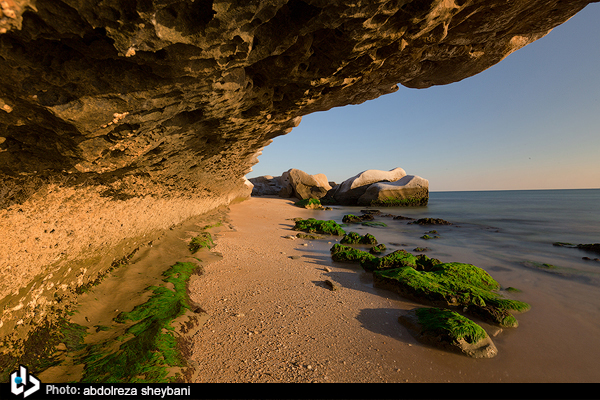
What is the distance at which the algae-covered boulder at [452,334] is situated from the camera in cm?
323

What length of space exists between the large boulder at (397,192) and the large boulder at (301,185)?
5217 millimetres

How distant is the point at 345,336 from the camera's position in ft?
11.4

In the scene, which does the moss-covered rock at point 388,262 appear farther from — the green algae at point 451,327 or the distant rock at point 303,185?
the distant rock at point 303,185

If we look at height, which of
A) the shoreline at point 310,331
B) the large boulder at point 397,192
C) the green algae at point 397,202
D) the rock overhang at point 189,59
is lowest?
the shoreline at point 310,331

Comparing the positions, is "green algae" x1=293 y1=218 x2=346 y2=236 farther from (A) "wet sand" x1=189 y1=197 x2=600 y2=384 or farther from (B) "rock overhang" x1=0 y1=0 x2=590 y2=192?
(B) "rock overhang" x1=0 y1=0 x2=590 y2=192

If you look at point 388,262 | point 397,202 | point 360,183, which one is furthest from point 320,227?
point 360,183

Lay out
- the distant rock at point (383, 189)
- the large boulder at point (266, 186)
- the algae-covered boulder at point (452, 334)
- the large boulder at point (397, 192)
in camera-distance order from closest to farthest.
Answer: the algae-covered boulder at point (452, 334)
the large boulder at point (397, 192)
the distant rock at point (383, 189)
the large boulder at point (266, 186)

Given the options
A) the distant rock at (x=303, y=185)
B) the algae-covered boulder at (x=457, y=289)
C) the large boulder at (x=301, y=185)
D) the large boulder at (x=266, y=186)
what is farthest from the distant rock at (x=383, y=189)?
the algae-covered boulder at (x=457, y=289)

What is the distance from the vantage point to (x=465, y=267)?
5781 mm

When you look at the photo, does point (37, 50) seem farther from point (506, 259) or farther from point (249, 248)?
point (506, 259)

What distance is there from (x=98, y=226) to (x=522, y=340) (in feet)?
22.8

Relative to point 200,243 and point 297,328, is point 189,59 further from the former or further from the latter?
point 200,243

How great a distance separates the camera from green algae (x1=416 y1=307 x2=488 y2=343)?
10.9 ft

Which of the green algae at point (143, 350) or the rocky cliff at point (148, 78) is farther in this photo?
the green algae at point (143, 350)
